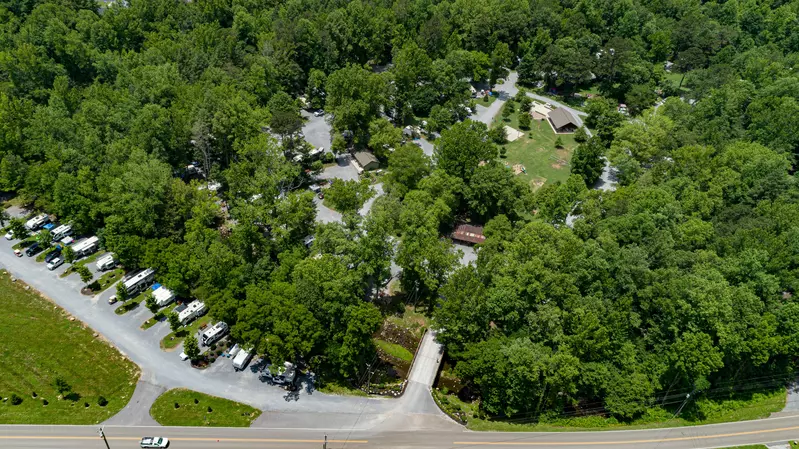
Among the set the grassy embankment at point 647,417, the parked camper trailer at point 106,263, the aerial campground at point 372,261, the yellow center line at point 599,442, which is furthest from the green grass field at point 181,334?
the yellow center line at point 599,442

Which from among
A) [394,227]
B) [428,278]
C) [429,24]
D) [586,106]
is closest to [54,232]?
[394,227]

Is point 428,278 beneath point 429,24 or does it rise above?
beneath

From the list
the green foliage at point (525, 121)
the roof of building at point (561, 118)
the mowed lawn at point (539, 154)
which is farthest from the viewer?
the green foliage at point (525, 121)

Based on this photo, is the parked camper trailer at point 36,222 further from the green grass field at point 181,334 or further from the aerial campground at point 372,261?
the green grass field at point 181,334

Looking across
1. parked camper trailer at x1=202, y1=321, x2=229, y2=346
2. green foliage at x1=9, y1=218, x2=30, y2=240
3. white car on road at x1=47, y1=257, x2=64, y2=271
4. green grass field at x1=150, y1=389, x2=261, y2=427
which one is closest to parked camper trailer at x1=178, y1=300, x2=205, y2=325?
parked camper trailer at x1=202, y1=321, x2=229, y2=346

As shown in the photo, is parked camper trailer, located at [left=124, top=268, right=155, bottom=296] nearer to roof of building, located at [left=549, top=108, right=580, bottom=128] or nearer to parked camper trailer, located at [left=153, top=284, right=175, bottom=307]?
parked camper trailer, located at [left=153, top=284, right=175, bottom=307]

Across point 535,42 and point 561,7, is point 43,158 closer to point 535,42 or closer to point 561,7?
point 535,42
